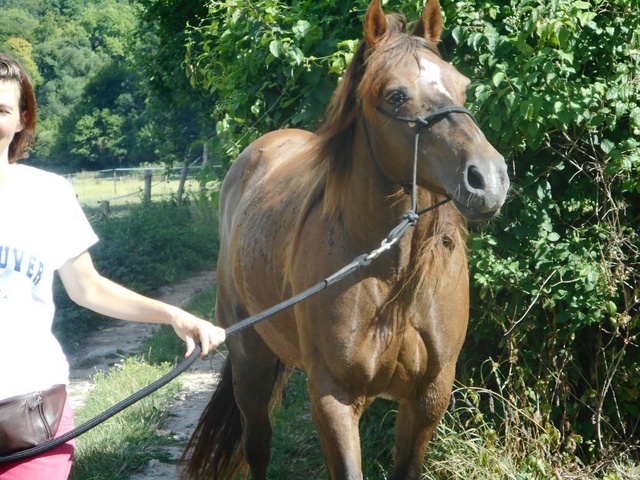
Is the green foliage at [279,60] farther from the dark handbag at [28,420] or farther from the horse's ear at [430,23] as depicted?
the dark handbag at [28,420]

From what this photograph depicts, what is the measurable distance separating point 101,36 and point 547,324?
47574mm

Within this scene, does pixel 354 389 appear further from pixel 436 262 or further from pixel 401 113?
pixel 401 113

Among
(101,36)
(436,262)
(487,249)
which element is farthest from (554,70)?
(101,36)

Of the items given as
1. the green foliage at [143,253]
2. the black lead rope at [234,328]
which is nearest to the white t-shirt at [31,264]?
the black lead rope at [234,328]

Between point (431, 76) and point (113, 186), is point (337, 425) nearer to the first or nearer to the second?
point (431, 76)

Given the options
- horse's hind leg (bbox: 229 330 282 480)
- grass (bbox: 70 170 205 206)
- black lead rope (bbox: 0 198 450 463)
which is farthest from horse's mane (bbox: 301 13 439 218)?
grass (bbox: 70 170 205 206)

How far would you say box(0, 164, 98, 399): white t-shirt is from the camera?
7.28ft

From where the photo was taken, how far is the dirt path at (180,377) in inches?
233

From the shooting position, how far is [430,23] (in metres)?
3.42

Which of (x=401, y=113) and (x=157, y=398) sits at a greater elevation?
(x=401, y=113)

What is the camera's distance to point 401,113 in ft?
10.0

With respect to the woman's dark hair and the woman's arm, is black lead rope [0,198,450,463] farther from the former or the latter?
the woman's dark hair

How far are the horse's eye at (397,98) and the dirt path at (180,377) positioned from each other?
3.07 metres

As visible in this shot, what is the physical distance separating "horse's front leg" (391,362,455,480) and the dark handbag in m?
1.67
